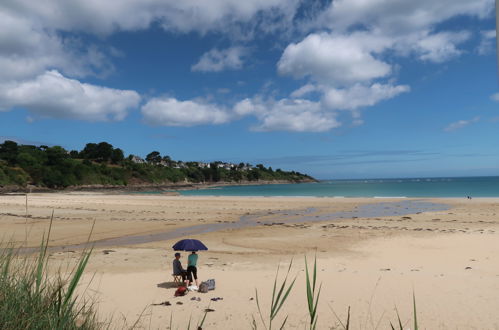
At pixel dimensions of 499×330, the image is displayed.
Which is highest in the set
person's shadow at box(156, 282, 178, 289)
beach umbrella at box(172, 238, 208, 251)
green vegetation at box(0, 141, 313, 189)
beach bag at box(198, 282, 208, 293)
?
green vegetation at box(0, 141, 313, 189)

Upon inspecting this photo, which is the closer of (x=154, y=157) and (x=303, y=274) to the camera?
(x=303, y=274)

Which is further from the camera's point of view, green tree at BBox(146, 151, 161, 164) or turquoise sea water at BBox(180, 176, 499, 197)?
green tree at BBox(146, 151, 161, 164)

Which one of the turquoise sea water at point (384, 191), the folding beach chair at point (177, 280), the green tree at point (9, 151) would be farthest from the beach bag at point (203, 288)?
the green tree at point (9, 151)

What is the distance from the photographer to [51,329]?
9.02 feet

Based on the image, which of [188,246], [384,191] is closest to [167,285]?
[188,246]

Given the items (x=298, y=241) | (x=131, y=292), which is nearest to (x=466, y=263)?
(x=298, y=241)

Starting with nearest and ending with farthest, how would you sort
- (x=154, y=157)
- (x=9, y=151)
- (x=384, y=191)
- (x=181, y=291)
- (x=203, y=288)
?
(x=181, y=291), (x=203, y=288), (x=384, y=191), (x=9, y=151), (x=154, y=157)

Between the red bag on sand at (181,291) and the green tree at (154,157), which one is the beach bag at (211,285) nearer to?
the red bag on sand at (181,291)

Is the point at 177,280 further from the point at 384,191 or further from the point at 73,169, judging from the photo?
the point at 73,169

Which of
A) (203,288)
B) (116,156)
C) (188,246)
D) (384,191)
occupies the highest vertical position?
(116,156)

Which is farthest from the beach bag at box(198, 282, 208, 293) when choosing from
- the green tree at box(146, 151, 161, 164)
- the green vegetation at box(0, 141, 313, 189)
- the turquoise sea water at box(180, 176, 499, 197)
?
the green tree at box(146, 151, 161, 164)

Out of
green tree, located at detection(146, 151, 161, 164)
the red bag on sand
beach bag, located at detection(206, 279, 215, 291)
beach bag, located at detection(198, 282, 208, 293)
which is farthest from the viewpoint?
green tree, located at detection(146, 151, 161, 164)

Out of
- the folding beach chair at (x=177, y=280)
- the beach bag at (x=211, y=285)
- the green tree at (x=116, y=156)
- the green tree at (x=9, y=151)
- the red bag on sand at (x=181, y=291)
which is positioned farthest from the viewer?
the green tree at (x=116, y=156)

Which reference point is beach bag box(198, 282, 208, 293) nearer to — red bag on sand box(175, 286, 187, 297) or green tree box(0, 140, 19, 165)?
red bag on sand box(175, 286, 187, 297)
